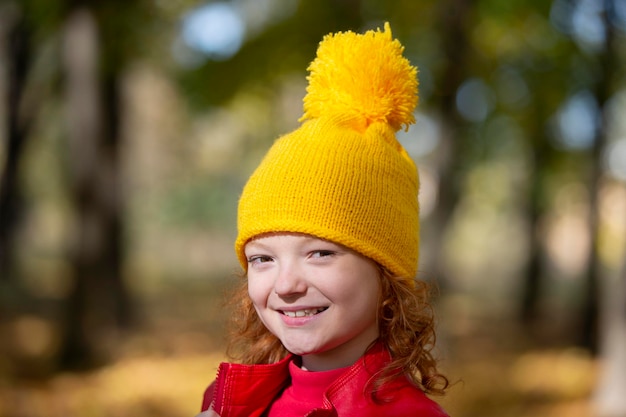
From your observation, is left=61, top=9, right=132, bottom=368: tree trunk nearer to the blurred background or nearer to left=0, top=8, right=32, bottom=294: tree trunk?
the blurred background

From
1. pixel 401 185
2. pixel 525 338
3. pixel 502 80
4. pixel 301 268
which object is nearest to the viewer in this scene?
pixel 301 268

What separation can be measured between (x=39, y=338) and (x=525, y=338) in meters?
9.13

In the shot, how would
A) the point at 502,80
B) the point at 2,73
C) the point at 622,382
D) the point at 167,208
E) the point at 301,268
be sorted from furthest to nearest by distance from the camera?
the point at 167,208, the point at 2,73, the point at 502,80, the point at 622,382, the point at 301,268

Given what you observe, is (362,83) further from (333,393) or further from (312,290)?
(333,393)

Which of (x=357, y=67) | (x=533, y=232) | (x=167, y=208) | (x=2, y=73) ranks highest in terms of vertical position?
(x=167, y=208)

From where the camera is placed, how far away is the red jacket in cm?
199

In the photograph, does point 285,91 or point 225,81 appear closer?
point 225,81

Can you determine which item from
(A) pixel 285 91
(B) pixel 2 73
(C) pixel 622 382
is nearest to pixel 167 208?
(B) pixel 2 73

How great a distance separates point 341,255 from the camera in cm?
202

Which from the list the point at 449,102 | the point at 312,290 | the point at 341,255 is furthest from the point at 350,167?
the point at 449,102

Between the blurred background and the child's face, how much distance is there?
58 centimetres

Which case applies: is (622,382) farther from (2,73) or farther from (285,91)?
(2,73)

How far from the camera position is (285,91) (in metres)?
14.3

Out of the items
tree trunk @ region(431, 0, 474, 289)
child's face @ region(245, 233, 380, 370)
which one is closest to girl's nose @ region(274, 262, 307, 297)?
child's face @ region(245, 233, 380, 370)
